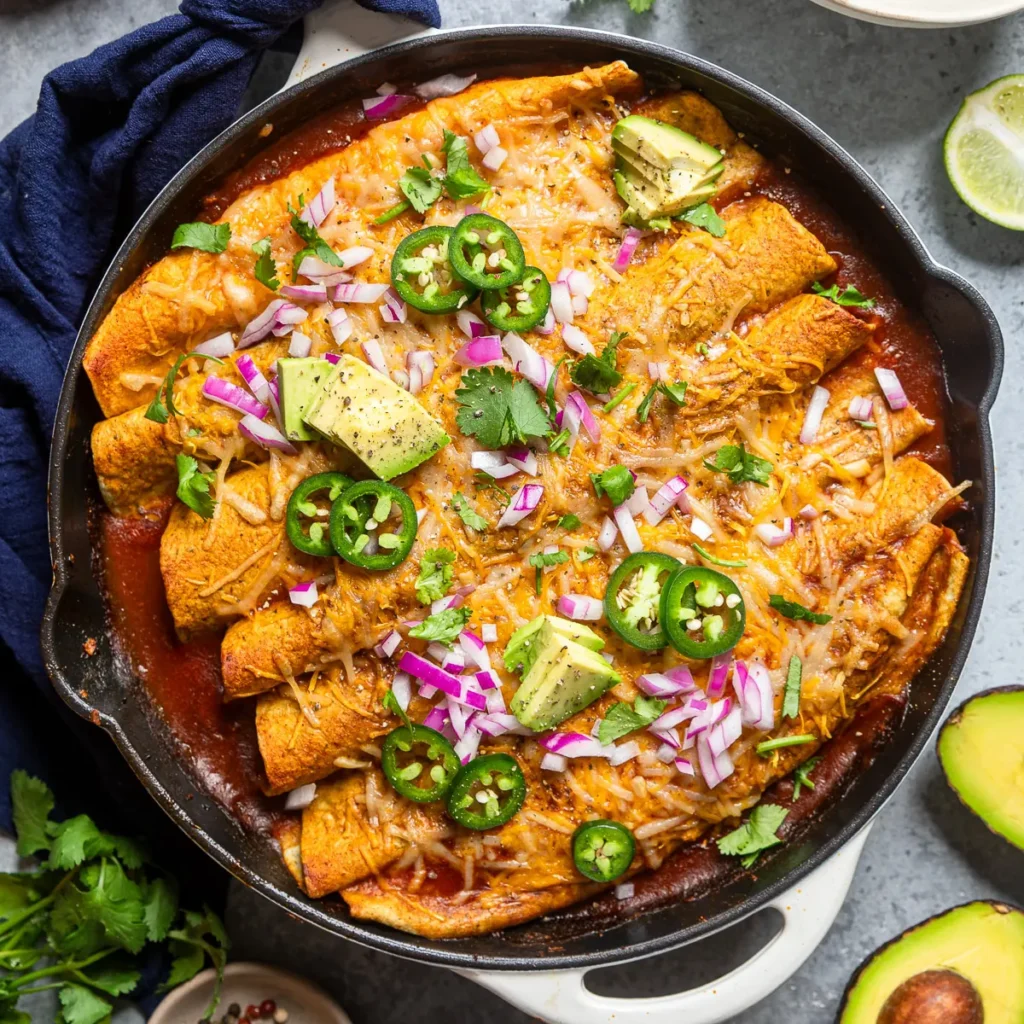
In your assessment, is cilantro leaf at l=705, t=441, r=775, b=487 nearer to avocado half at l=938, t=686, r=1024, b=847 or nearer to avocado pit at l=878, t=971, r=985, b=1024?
avocado half at l=938, t=686, r=1024, b=847

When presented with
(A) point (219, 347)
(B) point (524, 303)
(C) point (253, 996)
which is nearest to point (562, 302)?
(B) point (524, 303)

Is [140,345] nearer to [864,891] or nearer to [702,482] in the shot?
[702,482]

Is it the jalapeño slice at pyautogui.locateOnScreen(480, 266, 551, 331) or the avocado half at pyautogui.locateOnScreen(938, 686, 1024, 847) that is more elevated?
the jalapeño slice at pyautogui.locateOnScreen(480, 266, 551, 331)

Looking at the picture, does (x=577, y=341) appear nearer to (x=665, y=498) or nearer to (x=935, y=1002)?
(x=665, y=498)

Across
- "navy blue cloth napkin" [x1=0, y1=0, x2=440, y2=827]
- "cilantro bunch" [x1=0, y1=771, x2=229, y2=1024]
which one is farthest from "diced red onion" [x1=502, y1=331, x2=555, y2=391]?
"cilantro bunch" [x1=0, y1=771, x2=229, y2=1024]

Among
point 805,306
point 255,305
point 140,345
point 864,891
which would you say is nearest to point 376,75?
point 255,305

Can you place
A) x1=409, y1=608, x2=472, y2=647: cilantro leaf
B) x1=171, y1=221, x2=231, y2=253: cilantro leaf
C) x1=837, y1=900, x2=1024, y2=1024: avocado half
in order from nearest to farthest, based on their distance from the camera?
x1=409, y1=608, x2=472, y2=647: cilantro leaf
x1=171, y1=221, x2=231, y2=253: cilantro leaf
x1=837, y1=900, x2=1024, y2=1024: avocado half

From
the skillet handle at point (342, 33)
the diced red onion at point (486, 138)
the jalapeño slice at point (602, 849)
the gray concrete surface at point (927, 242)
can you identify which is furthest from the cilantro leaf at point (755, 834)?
the skillet handle at point (342, 33)
